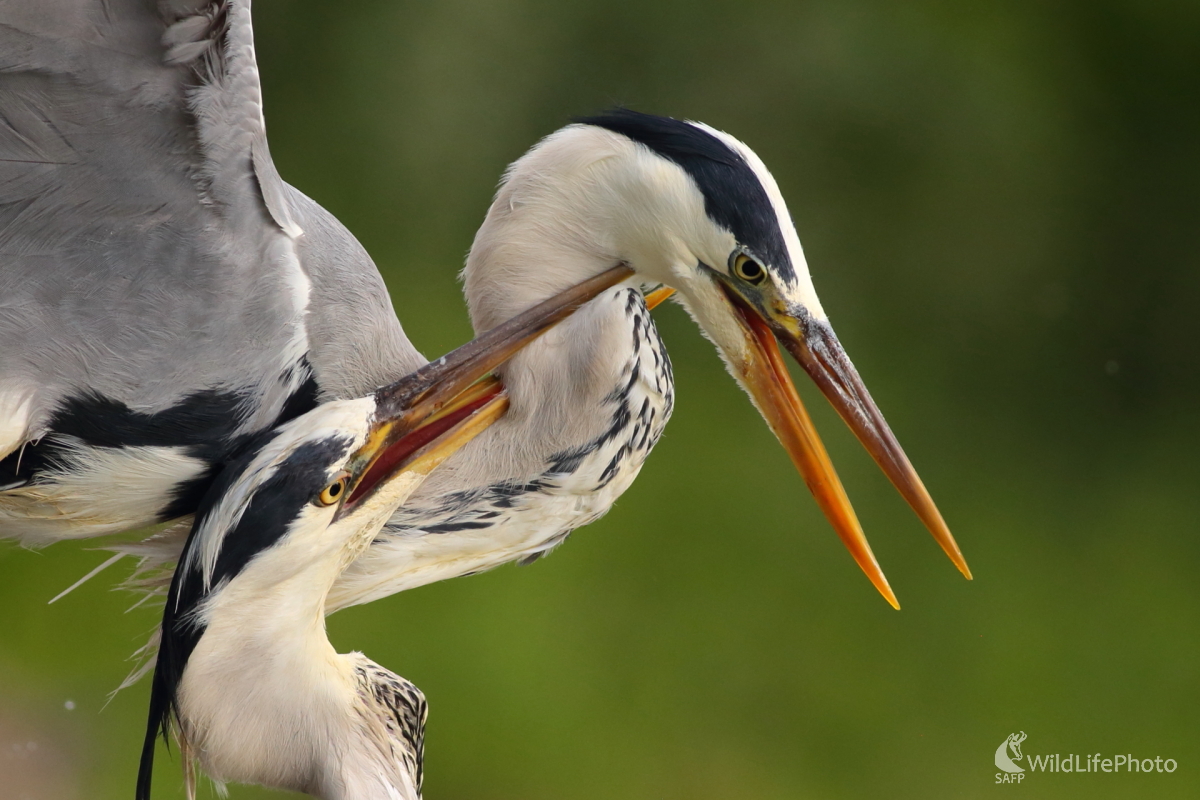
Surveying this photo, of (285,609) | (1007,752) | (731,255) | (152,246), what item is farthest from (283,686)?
(1007,752)

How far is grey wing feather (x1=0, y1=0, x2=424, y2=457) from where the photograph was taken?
100 centimetres

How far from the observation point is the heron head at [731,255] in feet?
3.81

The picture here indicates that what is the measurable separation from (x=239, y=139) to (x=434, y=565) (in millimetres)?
481

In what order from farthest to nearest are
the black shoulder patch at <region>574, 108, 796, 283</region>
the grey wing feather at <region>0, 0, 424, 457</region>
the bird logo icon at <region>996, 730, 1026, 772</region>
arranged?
the bird logo icon at <region>996, 730, 1026, 772</region>, the black shoulder patch at <region>574, 108, 796, 283</region>, the grey wing feather at <region>0, 0, 424, 457</region>

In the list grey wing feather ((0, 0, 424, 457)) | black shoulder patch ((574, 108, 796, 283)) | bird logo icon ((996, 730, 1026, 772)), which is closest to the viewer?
grey wing feather ((0, 0, 424, 457))

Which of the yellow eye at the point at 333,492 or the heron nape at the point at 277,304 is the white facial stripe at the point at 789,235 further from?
the yellow eye at the point at 333,492

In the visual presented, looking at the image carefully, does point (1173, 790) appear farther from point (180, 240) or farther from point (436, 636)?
point (180, 240)

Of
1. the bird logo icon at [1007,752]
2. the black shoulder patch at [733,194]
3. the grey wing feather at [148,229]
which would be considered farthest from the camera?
the bird logo icon at [1007,752]

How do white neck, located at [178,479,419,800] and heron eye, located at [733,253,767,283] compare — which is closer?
white neck, located at [178,479,419,800]

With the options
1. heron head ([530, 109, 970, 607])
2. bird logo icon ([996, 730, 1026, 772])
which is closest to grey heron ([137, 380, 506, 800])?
heron head ([530, 109, 970, 607])

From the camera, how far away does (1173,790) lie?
2486mm

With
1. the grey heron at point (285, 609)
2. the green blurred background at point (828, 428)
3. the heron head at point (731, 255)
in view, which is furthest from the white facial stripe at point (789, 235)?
the green blurred background at point (828, 428)

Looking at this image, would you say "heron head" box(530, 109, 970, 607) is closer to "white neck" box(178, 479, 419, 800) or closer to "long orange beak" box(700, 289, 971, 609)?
"long orange beak" box(700, 289, 971, 609)

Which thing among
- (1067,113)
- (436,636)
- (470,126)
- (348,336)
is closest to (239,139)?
(348,336)
